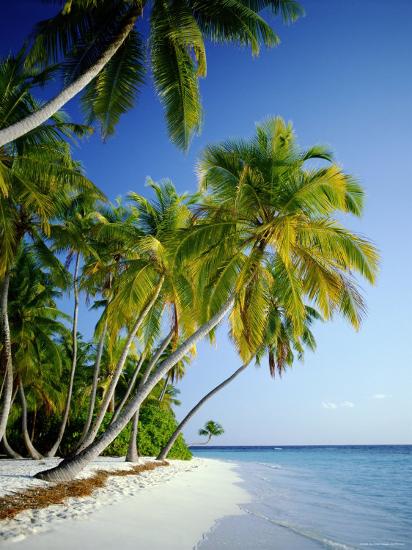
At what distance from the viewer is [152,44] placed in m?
8.45

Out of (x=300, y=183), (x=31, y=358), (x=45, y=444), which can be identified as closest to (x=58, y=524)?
(x=300, y=183)

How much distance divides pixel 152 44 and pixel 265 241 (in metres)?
4.68

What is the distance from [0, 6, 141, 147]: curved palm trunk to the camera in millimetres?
6344

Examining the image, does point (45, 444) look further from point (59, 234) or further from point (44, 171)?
point (44, 171)

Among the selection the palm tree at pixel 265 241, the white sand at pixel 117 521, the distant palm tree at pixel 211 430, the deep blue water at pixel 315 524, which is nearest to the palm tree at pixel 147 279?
the palm tree at pixel 265 241

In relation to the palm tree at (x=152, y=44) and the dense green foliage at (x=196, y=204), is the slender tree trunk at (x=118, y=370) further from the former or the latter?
the palm tree at (x=152, y=44)

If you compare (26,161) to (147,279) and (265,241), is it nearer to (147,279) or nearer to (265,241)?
(147,279)

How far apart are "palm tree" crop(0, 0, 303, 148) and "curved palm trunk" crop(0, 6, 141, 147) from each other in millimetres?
27

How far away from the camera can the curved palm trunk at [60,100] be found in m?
6.34

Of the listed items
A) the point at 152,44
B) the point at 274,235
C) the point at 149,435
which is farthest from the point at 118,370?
the point at 149,435

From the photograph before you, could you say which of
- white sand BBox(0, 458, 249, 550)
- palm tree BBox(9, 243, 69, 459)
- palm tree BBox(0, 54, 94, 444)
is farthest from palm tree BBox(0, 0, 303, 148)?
palm tree BBox(9, 243, 69, 459)

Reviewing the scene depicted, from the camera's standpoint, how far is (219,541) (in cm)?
571

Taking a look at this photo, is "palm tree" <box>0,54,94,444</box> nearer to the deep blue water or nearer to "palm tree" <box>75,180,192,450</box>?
"palm tree" <box>75,180,192,450</box>

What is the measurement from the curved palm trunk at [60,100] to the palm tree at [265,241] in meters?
3.46
